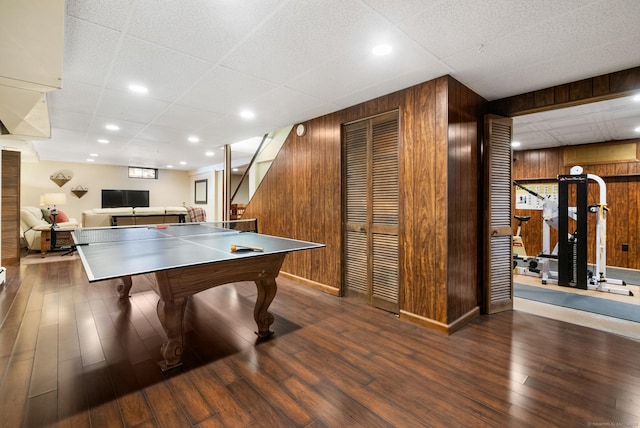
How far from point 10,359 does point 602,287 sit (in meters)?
6.50

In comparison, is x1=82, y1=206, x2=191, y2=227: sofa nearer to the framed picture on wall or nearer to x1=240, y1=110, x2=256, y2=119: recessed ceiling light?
the framed picture on wall

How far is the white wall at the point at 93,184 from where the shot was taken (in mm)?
8289

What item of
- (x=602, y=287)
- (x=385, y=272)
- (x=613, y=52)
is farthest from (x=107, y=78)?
(x=602, y=287)

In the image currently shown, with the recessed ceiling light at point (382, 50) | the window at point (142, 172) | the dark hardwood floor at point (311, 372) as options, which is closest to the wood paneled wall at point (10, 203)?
the dark hardwood floor at point (311, 372)

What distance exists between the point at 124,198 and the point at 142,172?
1.09 m

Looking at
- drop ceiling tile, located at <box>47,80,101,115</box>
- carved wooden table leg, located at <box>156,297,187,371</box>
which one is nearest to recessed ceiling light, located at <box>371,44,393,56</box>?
carved wooden table leg, located at <box>156,297,187,371</box>

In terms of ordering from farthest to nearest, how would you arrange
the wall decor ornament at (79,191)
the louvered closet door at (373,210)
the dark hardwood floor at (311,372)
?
1. the wall decor ornament at (79,191)
2. the louvered closet door at (373,210)
3. the dark hardwood floor at (311,372)

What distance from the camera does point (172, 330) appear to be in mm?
2068

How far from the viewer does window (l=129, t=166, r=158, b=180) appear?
9.97 meters

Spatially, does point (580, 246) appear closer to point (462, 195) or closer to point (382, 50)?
point (462, 195)

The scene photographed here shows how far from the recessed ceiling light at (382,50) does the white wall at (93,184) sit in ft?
33.7

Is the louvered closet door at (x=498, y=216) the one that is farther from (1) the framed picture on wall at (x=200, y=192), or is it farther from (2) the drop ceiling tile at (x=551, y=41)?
(1) the framed picture on wall at (x=200, y=192)

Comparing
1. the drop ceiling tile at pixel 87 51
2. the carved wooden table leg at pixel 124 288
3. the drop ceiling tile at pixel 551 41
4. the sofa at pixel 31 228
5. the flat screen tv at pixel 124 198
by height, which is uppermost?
the drop ceiling tile at pixel 87 51

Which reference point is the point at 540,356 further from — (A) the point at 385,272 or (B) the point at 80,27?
(B) the point at 80,27
